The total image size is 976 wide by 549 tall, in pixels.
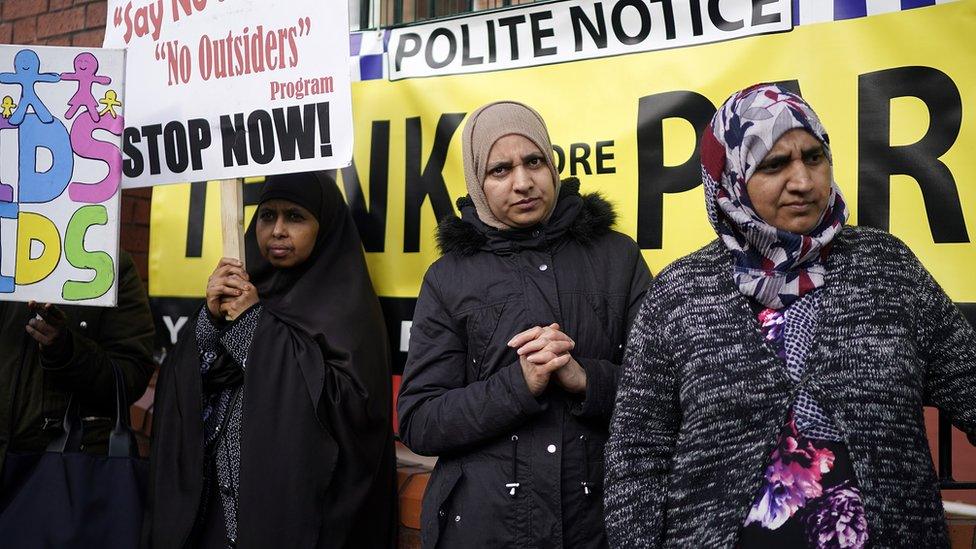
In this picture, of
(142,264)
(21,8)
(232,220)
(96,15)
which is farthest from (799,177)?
(21,8)

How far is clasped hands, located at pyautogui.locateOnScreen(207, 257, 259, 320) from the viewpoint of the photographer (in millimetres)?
2725

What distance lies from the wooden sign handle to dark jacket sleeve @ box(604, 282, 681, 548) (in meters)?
1.46

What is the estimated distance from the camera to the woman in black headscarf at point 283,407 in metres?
2.61

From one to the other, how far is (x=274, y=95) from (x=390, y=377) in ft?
3.16

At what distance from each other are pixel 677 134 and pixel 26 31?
364cm

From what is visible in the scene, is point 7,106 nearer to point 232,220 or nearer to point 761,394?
point 232,220

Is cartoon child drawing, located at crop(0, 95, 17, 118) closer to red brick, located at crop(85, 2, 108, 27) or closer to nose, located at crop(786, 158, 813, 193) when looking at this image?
red brick, located at crop(85, 2, 108, 27)

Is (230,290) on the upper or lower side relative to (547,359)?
upper

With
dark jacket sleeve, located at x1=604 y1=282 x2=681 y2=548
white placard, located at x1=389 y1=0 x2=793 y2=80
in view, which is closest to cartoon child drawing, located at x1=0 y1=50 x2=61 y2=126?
white placard, located at x1=389 y1=0 x2=793 y2=80

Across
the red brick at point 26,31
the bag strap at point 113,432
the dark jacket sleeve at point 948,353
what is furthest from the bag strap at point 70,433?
the red brick at point 26,31

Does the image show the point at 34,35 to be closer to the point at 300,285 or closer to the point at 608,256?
the point at 300,285

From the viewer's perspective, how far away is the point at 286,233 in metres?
2.88

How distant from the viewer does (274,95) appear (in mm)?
2742

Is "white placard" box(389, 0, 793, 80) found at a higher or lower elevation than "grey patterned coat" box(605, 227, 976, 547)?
higher
